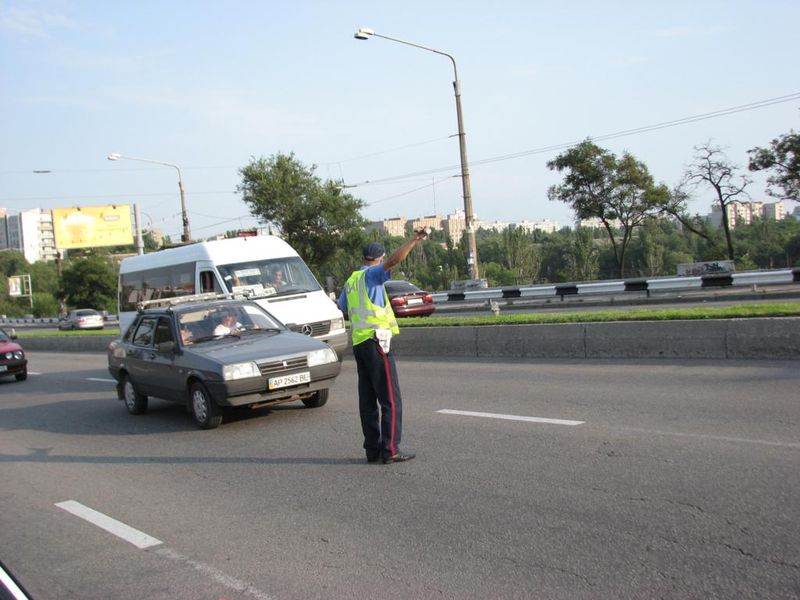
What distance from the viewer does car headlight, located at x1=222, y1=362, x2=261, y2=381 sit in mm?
8984

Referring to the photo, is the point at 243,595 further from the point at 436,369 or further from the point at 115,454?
the point at 436,369

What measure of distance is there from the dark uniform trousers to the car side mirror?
4229 millimetres

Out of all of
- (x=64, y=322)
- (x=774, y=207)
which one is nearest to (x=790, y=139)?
(x=64, y=322)

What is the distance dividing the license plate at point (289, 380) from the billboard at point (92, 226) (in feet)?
167

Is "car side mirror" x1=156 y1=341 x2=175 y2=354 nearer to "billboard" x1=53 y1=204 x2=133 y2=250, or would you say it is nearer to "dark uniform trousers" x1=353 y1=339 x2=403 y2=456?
"dark uniform trousers" x1=353 y1=339 x2=403 y2=456

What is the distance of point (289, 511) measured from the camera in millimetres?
5801

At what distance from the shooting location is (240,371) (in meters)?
9.02

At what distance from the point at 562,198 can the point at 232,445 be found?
3067 centimetres

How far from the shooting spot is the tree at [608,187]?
3562 cm

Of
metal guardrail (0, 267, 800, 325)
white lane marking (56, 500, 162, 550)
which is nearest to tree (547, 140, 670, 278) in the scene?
metal guardrail (0, 267, 800, 325)

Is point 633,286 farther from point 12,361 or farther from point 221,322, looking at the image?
point 221,322

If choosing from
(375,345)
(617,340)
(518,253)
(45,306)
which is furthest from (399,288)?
(45,306)

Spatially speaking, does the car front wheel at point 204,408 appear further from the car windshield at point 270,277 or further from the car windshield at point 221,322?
the car windshield at point 270,277

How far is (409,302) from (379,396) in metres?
19.5
